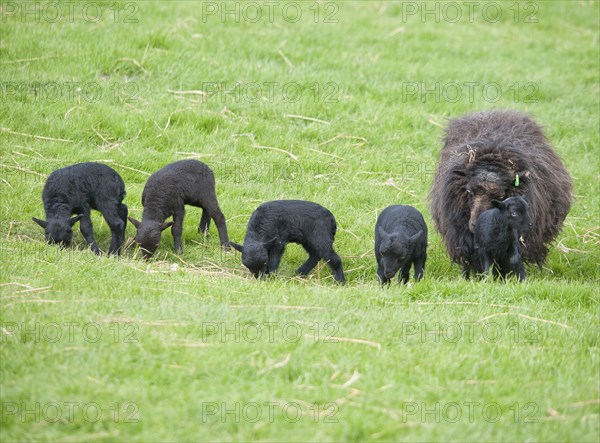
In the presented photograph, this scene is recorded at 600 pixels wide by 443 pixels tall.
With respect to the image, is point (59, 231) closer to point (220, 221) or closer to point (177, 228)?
point (177, 228)

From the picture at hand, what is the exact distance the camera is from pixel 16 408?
209 inches

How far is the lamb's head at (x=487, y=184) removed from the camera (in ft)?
A: 27.6

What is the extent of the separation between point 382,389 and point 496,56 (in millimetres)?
12351

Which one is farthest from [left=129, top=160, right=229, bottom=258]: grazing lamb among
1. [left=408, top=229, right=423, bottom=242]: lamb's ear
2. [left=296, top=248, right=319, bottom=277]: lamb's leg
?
[left=408, top=229, right=423, bottom=242]: lamb's ear

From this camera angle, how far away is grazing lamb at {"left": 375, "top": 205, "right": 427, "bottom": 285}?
26.5ft

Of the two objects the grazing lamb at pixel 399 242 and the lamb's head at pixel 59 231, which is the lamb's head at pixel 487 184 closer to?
the grazing lamb at pixel 399 242

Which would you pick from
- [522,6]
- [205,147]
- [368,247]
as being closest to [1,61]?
[205,147]

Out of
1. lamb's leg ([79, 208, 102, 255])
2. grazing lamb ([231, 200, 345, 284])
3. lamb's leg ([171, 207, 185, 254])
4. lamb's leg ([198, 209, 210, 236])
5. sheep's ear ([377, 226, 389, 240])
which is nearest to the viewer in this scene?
sheep's ear ([377, 226, 389, 240])

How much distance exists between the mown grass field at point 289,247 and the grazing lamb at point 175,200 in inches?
11.9

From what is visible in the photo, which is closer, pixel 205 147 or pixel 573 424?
pixel 573 424

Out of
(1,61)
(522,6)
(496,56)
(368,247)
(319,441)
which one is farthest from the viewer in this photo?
(522,6)

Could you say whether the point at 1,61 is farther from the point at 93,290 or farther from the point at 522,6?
the point at 522,6

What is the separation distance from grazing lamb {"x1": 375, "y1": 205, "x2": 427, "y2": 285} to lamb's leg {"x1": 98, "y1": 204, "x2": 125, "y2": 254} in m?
2.86

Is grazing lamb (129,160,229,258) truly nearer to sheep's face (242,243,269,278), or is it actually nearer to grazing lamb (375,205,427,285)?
sheep's face (242,243,269,278)
